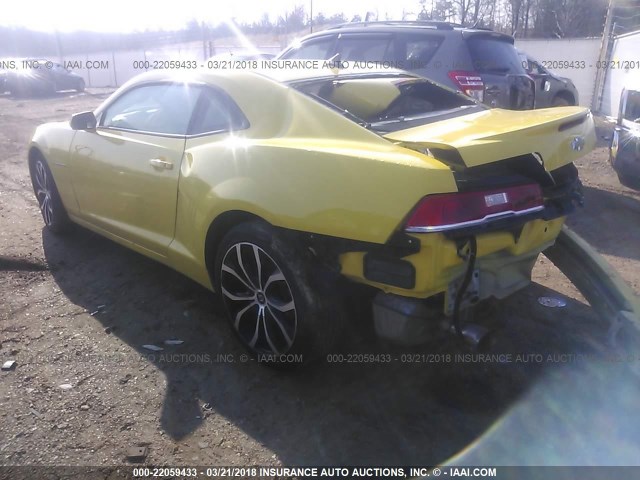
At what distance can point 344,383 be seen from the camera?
2.93m

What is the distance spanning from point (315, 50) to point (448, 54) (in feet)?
6.35

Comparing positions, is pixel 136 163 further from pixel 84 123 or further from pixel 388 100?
pixel 388 100

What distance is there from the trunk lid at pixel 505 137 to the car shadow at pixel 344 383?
973 millimetres

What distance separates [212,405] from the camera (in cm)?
279

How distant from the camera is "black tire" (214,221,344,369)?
8.85 feet

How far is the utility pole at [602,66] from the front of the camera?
1478 cm

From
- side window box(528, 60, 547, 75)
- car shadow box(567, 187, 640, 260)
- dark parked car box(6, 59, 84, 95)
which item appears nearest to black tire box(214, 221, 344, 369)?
car shadow box(567, 187, 640, 260)

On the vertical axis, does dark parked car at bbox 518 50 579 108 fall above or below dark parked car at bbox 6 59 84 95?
above

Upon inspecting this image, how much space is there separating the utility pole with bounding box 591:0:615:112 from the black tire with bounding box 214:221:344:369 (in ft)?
50.0

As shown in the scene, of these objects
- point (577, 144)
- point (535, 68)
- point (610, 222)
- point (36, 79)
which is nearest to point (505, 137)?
point (577, 144)

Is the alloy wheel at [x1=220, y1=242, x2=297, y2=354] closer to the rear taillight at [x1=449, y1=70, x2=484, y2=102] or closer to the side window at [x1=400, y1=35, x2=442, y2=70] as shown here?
the rear taillight at [x1=449, y1=70, x2=484, y2=102]

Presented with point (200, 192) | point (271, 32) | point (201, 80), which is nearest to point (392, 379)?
point (200, 192)

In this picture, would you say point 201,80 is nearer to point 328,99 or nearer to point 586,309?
point 328,99

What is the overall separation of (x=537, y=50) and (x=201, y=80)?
1676 centimetres
